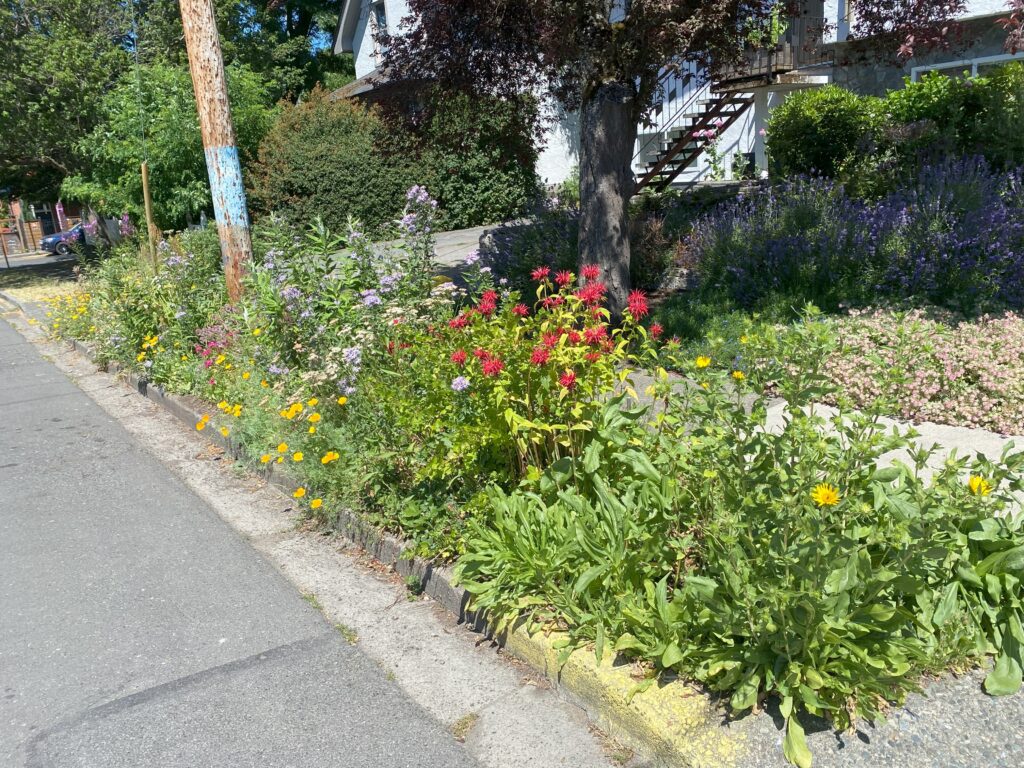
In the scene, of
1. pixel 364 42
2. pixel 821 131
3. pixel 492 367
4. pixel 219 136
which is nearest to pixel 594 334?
pixel 492 367

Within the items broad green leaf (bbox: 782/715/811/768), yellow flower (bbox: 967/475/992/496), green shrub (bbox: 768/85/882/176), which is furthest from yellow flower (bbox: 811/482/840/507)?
green shrub (bbox: 768/85/882/176)

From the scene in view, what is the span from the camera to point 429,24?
7.85 m

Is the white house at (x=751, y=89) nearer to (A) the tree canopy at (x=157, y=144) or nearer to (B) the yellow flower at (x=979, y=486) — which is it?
(A) the tree canopy at (x=157, y=144)

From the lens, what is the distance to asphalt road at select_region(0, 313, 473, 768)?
3154 millimetres

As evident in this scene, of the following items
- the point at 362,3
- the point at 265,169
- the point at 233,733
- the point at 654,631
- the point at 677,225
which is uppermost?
the point at 362,3

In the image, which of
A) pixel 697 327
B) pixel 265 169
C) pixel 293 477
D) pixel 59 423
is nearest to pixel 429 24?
pixel 697 327

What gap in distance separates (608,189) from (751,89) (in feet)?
33.0

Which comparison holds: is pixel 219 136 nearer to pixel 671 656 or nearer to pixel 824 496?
pixel 671 656

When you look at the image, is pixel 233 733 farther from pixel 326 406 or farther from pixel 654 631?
pixel 326 406

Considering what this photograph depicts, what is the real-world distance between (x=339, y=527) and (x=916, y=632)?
3183 mm

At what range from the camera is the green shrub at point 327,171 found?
20344mm

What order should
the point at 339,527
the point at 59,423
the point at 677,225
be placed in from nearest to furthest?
1. the point at 339,527
2. the point at 59,423
3. the point at 677,225

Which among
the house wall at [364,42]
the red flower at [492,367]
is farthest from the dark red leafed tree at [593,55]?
the house wall at [364,42]

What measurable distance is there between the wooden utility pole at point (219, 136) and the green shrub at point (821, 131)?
7519 mm
